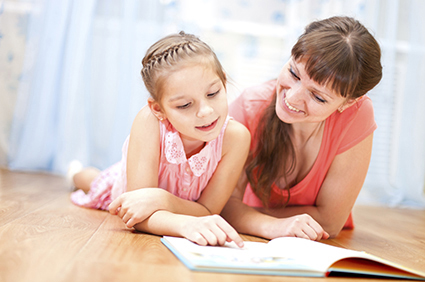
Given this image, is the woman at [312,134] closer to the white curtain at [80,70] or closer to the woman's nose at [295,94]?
the woman's nose at [295,94]

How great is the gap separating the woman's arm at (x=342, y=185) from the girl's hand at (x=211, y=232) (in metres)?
0.55

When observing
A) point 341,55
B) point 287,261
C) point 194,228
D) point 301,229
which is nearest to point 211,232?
point 194,228

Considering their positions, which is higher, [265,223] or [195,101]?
[195,101]

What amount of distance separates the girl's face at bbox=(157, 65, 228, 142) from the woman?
0.23 meters

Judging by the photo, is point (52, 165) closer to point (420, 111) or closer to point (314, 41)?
point (314, 41)

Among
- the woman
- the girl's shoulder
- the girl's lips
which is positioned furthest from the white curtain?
the girl's lips

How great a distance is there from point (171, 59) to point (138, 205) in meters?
0.39

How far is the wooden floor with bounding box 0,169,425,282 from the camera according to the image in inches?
27.6

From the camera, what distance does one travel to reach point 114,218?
1.34 metres

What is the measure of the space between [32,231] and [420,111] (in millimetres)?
2722

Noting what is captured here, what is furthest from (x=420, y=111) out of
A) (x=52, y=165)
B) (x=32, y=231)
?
(x=32, y=231)

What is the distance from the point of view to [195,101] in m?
1.09

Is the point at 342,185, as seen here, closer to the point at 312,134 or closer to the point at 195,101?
the point at 312,134

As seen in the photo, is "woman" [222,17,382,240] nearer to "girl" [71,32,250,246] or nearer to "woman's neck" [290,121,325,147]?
"woman's neck" [290,121,325,147]
